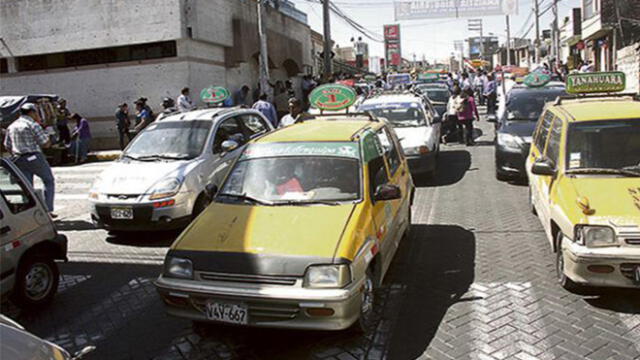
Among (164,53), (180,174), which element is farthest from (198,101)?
(180,174)

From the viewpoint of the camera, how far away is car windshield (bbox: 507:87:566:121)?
38.6 ft

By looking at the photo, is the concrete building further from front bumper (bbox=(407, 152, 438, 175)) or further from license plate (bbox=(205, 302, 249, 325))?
license plate (bbox=(205, 302, 249, 325))

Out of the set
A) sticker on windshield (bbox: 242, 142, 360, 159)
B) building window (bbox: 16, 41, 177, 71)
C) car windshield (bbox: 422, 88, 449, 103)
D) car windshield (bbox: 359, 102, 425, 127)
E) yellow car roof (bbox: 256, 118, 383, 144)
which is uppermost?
building window (bbox: 16, 41, 177, 71)

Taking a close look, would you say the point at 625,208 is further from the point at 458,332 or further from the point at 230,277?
the point at 230,277

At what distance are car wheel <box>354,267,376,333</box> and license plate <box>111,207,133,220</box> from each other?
4278mm

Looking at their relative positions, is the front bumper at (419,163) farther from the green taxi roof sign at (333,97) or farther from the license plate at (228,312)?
the license plate at (228,312)

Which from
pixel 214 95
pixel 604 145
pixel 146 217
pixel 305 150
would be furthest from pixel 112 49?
pixel 604 145

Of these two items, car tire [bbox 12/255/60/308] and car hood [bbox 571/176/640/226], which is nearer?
car hood [bbox 571/176/640/226]

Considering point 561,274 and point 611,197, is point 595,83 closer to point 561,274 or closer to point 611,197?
point 611,197

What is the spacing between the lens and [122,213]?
8.09 m

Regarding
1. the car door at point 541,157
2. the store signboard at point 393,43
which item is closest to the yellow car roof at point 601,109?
the car door at point 541,157

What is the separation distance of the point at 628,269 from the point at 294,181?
3012mm

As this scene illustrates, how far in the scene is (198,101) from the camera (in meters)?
19.3

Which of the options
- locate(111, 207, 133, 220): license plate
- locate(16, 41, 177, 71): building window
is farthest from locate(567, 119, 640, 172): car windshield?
locate(16, 41, 177, 71): building window
